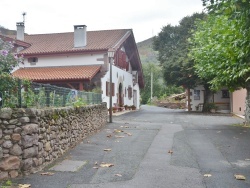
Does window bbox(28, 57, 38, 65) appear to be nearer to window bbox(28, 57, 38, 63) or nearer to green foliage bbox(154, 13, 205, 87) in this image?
window bbox(28, 57, 38, 63)

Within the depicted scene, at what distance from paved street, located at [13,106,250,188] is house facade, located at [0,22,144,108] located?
1066 cm

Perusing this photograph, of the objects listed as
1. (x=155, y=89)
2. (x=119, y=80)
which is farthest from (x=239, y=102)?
(x=155, y=89)

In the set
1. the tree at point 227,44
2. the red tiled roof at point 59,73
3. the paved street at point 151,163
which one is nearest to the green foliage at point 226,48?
the tree at point 227,44

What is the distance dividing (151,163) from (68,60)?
689 inches

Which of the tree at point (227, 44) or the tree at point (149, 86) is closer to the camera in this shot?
the tree at point (227, 44)

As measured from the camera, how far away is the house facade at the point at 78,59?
2159 centimetres

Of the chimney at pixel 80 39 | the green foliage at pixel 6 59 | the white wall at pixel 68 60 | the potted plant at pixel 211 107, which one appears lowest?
the potted plant at pixel 211 107

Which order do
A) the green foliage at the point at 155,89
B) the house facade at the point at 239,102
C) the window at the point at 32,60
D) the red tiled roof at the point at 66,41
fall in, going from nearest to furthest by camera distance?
1. the red tiled roof at the point at 66,41
2. the window at the point at 32,60
3. the house facade at the point at 239,102
4. the green foliage at the point at 155,89

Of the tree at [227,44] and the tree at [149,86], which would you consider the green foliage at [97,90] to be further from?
the tree at [149,86]

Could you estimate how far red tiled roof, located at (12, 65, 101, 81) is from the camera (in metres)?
20.9

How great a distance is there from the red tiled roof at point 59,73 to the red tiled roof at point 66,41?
49.9 inches

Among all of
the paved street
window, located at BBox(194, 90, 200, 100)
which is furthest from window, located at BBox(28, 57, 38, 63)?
window, located at BBox(194, 90, 200, 100)

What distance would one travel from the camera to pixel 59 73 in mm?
21906

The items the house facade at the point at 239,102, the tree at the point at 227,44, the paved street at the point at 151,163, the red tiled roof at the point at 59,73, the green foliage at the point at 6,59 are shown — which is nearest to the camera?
the paved street at the point at 151,163
